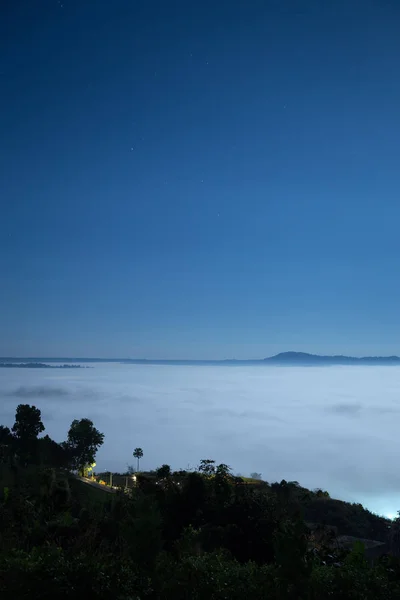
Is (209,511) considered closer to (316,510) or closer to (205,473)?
(205,473)

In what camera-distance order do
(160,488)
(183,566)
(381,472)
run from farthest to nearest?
1. (381,472)
2. (160,488)
3. (183,566)

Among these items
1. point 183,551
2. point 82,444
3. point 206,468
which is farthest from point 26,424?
point 183,551

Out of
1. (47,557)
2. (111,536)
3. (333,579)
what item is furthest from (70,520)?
(333,579)

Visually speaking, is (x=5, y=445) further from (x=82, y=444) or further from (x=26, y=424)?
(x=82, y=444)

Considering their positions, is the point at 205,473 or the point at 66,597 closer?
the point at 66,597

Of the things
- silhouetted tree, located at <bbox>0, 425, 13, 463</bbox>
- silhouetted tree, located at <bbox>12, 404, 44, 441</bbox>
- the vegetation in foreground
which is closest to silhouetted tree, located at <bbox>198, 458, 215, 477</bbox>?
the vegetation in foreground

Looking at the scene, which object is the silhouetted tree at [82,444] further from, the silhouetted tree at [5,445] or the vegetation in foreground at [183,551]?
the vegetation in foreground at [183,551]

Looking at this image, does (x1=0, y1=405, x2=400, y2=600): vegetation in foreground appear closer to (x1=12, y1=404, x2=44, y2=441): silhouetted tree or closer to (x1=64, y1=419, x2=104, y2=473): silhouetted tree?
(x1=12, y1=404, x2=44, y2=441): silhouetted tree
